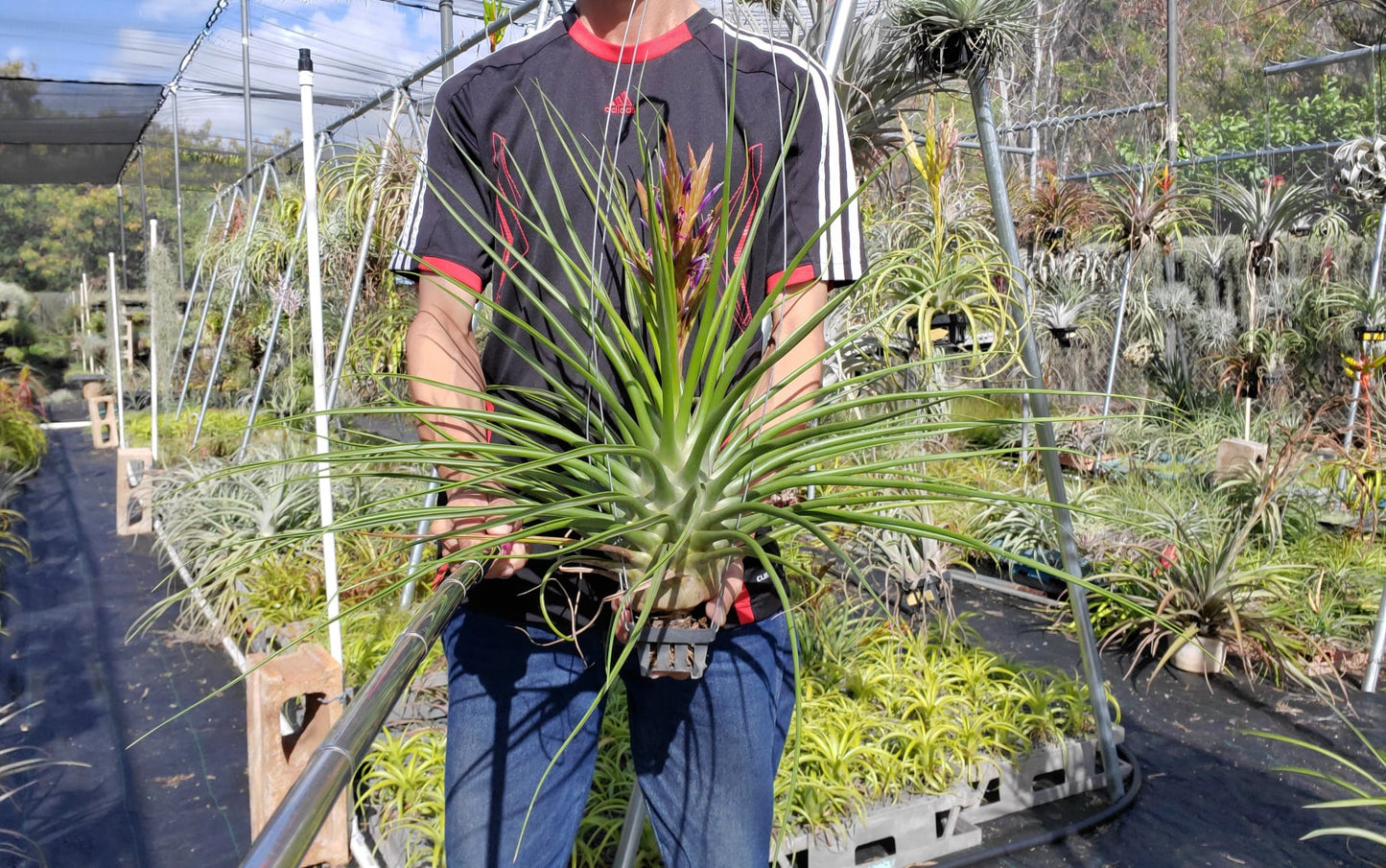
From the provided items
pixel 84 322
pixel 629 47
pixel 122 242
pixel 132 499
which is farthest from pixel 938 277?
pixel 122 242

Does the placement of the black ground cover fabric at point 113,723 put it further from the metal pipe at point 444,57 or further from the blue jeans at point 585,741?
the metal pipe at point 444,57

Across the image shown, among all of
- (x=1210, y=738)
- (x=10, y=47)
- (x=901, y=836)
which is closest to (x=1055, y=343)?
(x=1210, y=738)

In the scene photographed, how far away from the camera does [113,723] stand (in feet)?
9.91

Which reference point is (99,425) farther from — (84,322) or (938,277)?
(938,277)

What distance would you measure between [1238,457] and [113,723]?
4580mm

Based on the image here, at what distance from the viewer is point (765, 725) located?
42.8 inches

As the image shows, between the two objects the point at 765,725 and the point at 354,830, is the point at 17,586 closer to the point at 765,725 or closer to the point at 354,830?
the point at 354,830

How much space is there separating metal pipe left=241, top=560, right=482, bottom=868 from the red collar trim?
0.66 m

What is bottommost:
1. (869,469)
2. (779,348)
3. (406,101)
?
(869,469)

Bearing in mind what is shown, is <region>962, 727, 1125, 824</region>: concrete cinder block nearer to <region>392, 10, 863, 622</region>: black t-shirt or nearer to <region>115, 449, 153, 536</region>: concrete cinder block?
<region>392, 10, 863, 622</region>: black t-shirt

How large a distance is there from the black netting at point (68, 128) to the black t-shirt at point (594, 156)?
9.17m

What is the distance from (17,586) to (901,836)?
163 inches

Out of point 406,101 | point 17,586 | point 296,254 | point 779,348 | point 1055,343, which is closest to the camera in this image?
point 779,348

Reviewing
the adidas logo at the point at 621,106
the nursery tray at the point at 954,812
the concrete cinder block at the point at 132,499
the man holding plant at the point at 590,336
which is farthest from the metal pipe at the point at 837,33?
the concrete cinder block at the point at 132,499
